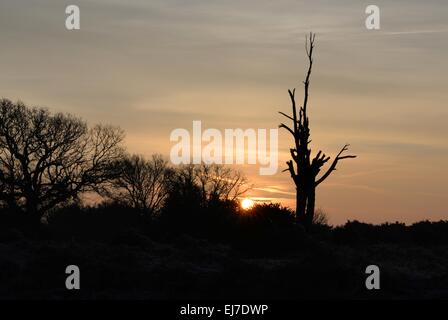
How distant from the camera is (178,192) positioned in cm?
4416

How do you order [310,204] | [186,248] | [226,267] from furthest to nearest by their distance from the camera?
[310,204] < [186,248] < [226,267]

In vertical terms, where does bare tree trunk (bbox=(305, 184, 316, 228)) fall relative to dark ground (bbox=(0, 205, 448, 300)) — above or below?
above

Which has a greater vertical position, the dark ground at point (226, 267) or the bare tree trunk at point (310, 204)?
the bare tree trunk at point (310, 204)

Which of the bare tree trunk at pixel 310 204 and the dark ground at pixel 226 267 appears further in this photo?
the bare tree trunk at pixel 310 204

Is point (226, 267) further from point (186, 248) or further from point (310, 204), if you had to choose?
point (310, 204)

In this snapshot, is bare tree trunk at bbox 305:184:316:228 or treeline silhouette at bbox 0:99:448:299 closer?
treeline silhouette at bbox 0:99:448:299

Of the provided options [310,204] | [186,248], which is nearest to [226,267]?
[186,248]

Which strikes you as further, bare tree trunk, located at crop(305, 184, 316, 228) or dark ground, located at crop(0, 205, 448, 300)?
bare tree trunk, located at crop(305, 184, 316, 228)

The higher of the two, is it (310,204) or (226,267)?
(310,204)

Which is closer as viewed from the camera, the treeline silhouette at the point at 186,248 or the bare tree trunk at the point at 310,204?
the treeline silhouette at the point at 186,248

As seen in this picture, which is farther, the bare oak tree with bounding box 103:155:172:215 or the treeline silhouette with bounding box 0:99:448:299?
the bare oak tree with bounding box 103:155:172:215

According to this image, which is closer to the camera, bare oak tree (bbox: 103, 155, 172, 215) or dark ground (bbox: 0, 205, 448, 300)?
dark ground (bbox: 0, 205, 448, 300)
